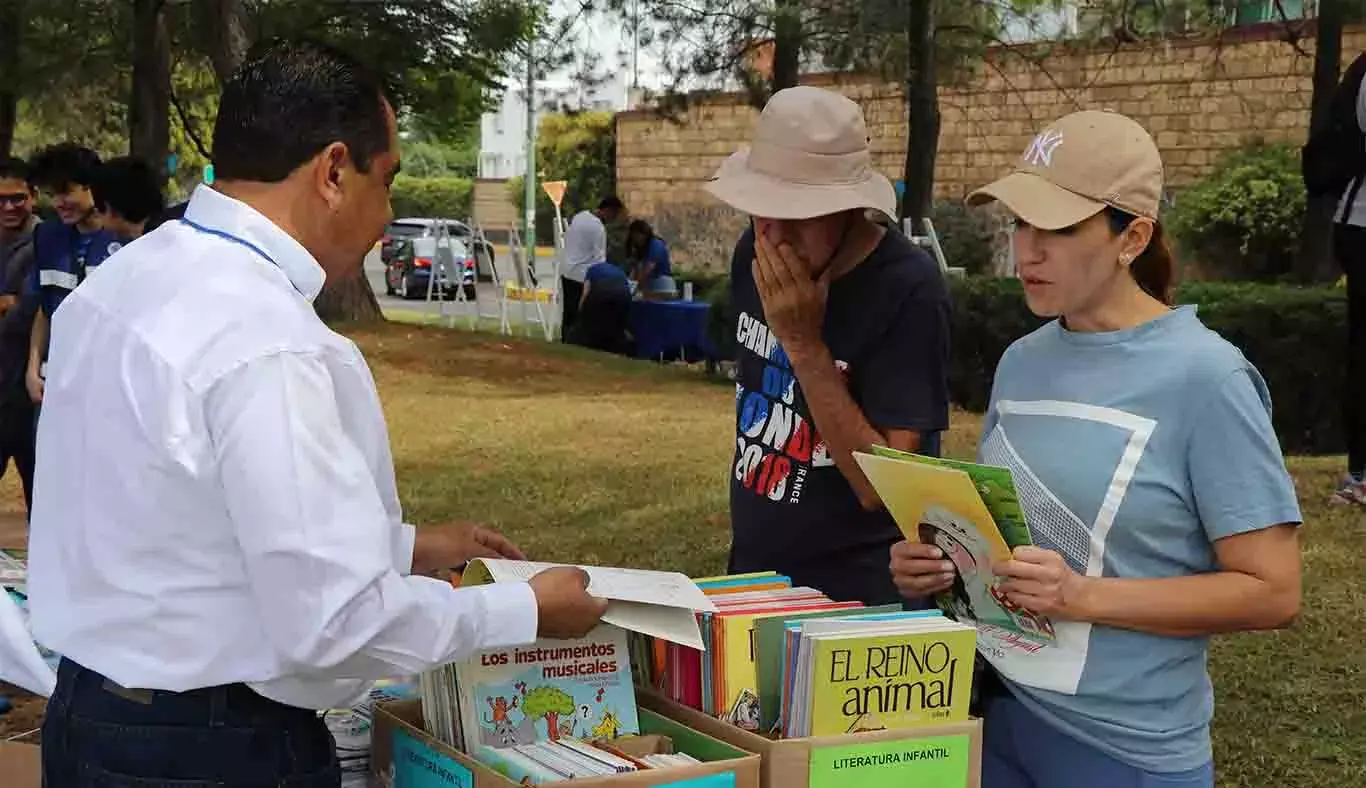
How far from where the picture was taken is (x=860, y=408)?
9.79 ft

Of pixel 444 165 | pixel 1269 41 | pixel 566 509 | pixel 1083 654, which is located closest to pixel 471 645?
pixel 1083 654

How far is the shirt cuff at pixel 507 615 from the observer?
2047 mm

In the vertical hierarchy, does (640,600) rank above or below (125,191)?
below

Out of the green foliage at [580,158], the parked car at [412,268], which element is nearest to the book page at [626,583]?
the parked car at [412,268]

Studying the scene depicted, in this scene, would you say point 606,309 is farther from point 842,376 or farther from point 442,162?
point 442,162

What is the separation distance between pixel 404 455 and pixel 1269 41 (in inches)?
631

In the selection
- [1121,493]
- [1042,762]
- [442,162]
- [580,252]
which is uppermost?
[1121,493]

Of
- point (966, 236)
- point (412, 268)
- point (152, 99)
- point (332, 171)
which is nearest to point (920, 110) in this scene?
point (152, 99)

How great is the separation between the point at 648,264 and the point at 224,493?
16496 millimetres

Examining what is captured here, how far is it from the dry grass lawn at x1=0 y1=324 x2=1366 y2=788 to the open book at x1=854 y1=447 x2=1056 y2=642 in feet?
7.91

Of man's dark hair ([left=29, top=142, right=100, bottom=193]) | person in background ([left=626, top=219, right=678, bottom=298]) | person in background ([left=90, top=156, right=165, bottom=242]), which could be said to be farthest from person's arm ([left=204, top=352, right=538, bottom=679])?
person in background ([left=626, top=219, right=678, bottom=298])

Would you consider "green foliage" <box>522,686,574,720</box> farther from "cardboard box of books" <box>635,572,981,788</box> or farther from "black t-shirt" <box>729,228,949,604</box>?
"black t-shirt" <box>729,228,949,604</box>

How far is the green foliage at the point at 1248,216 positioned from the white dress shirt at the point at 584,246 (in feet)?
26.8

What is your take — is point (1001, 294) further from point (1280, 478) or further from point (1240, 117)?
point (1240, 117)
